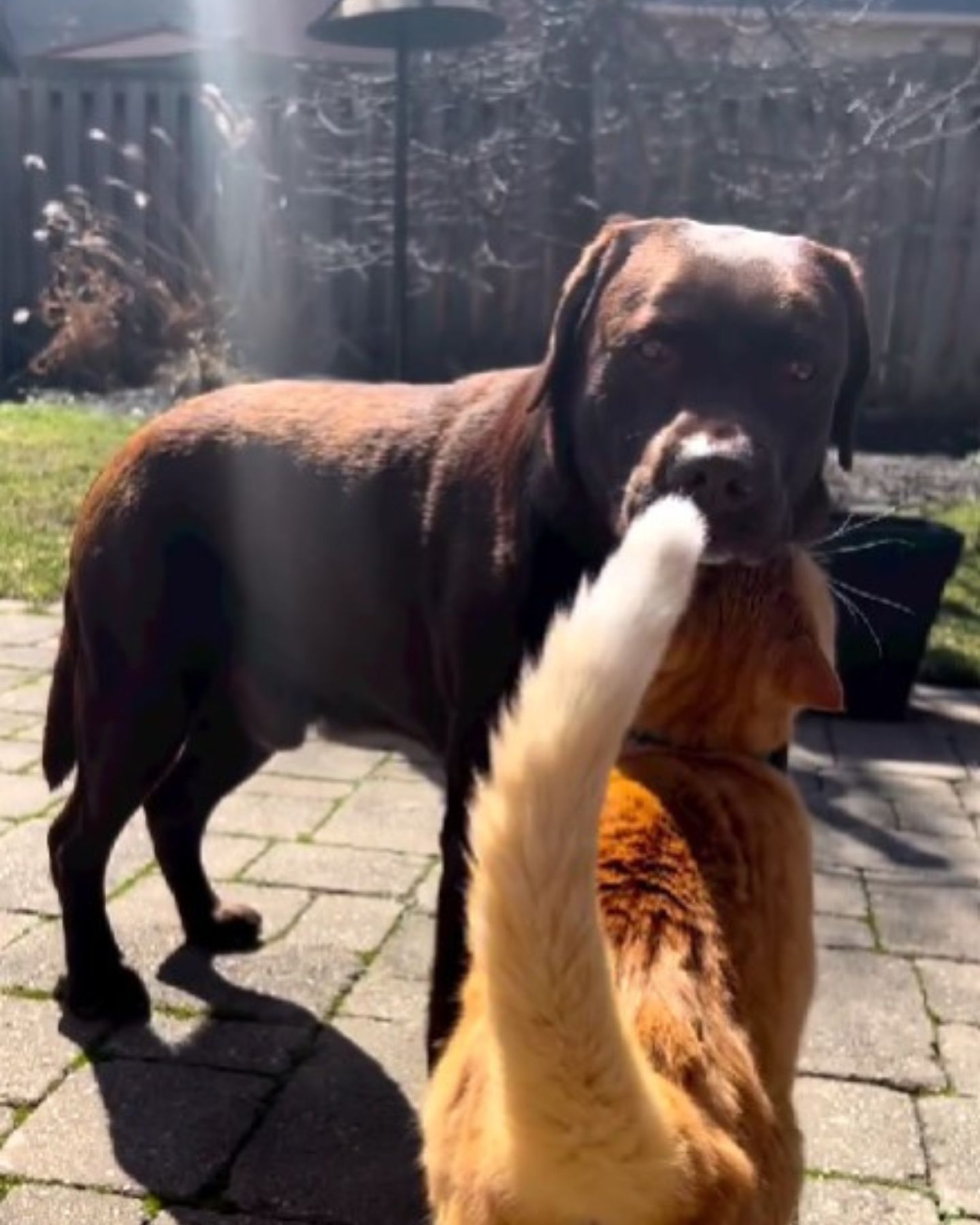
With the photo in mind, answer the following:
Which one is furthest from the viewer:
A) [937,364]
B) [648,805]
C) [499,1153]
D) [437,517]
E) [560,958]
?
[937,364]

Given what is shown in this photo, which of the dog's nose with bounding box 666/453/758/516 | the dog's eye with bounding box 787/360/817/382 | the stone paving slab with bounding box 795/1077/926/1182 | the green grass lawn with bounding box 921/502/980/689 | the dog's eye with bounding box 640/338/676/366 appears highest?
the dog's eye with bounding box 640/338/676/366

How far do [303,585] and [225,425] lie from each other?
0.37 m

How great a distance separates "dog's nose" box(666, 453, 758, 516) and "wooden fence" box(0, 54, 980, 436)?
24.0ft

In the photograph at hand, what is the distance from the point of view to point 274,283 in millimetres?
11320

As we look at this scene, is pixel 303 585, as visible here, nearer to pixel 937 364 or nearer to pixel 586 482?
pixel 586 482

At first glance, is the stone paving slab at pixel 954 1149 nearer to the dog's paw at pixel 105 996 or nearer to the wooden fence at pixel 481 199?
the dog's paw at pixel 105 996

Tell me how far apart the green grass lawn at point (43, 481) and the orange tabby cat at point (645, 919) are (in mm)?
4990

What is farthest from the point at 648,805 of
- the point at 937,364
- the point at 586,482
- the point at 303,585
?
the point at 937,364

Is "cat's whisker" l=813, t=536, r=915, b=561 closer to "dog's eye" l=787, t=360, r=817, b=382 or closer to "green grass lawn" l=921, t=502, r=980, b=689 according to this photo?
"green grass lawn" l=921, t=502, r=980, b=689

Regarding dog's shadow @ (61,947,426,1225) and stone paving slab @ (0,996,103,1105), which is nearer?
dog's shadow @ (61,947,426,1225)

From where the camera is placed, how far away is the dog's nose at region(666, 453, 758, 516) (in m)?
2.57

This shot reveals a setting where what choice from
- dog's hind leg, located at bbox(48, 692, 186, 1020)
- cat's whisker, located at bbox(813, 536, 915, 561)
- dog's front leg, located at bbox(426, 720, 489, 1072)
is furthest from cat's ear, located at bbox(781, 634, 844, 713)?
cat's whisker, located at bbox(813, 536, 915, 561)

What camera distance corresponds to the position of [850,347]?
306cm

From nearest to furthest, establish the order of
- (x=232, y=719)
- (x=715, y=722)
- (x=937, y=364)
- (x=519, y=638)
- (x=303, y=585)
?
(x=715, y=722) < (x=519, y=638) < (x=303, y=585) < (x=232, y=719) < (x=937, y=364)
